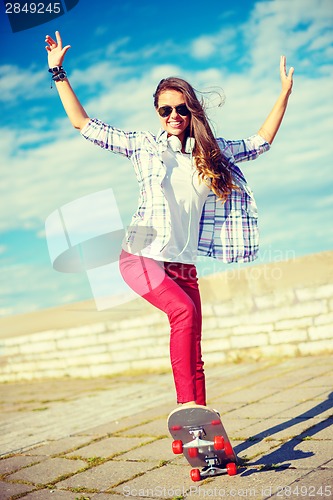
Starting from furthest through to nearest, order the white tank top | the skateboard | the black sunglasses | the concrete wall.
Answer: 1. the concrete wall
2. the black sunglasses
3. the white tank top
4. the skateboard

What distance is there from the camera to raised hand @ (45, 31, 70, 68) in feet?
10.1

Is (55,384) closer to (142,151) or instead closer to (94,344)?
(94,344)

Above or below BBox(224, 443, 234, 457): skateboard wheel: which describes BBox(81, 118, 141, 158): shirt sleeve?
above

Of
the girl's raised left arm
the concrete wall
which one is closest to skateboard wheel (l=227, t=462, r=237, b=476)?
the girl's raised left arm

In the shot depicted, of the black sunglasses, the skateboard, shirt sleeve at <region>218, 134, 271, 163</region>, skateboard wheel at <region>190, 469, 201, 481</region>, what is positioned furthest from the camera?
shirt sleeve at <region>218, 134, 271, 163</region>

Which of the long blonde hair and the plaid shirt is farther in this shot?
the long blonde hair

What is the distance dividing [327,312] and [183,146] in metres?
4.33

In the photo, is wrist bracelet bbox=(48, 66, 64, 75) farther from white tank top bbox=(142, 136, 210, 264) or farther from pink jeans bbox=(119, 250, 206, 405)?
pink jeans bbox=(119, 250, 206, 405)

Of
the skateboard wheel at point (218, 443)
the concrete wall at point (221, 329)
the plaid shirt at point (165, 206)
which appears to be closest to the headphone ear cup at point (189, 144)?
the plaid shirt at point (165, 206)

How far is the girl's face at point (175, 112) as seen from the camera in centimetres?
302

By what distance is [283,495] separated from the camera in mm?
2449

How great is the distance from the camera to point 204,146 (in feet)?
9.86

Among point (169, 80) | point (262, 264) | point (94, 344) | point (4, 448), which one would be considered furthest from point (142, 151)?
point (94, 344)

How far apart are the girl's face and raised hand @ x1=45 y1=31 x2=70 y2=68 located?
59 centimetres
